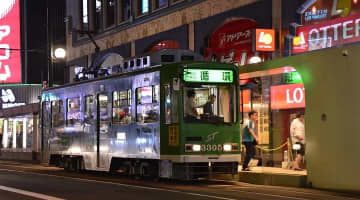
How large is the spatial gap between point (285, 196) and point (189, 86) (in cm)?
486

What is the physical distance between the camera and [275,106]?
2434cm

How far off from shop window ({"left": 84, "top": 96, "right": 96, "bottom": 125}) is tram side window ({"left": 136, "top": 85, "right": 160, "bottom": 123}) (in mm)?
3230

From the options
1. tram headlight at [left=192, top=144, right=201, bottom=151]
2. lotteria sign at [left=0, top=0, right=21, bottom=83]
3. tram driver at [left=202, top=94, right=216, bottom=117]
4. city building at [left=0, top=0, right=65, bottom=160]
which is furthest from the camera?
lotteria sign at [left=0, top=0, right=21, bottom=83]

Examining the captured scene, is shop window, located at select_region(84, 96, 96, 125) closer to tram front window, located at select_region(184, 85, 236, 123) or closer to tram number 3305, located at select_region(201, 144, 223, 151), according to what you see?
tram front window, located at select_region(184, 85, 236, 123)

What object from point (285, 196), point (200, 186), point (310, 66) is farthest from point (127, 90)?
point (285, 196)

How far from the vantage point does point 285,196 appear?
15742 mm

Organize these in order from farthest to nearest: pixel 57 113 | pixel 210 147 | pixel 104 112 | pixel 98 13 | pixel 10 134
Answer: pixel 10 134 → pixel 98 13 → pixel 57 113 → pixel 104 112 → pixel 210 147

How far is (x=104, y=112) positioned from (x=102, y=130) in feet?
2.02

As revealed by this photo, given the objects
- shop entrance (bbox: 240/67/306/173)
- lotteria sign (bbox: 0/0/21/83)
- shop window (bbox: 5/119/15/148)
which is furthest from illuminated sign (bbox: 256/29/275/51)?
lotteria sign (bbox: 0/0/21/83)

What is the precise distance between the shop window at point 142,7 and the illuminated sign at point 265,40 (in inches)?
482

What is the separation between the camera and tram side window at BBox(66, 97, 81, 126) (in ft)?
81.3

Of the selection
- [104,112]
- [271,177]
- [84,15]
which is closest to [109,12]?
[84,15]

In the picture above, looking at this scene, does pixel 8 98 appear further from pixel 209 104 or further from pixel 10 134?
pixel 209 104

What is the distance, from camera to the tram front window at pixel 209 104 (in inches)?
760
